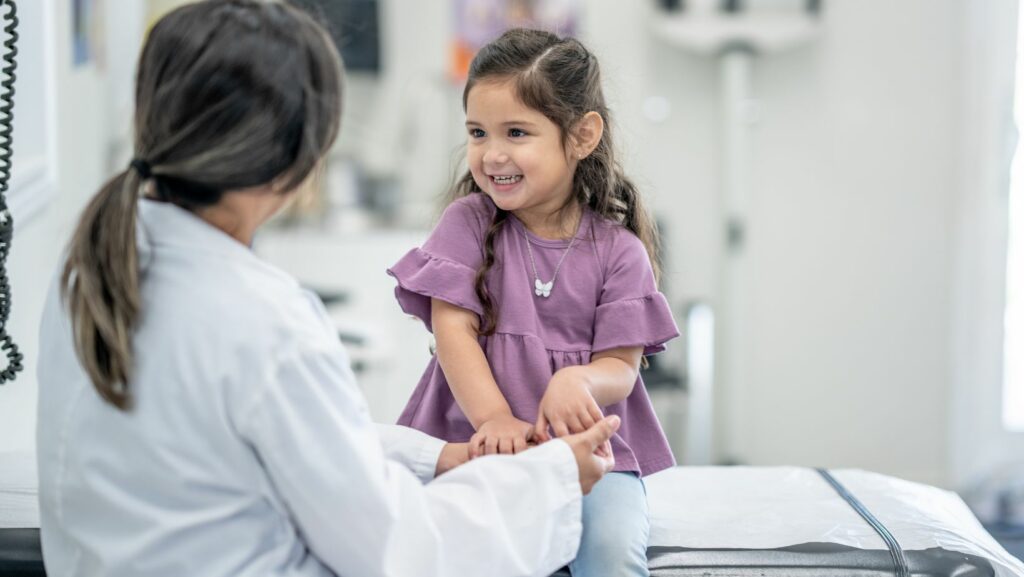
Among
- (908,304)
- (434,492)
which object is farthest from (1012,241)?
(434,492)

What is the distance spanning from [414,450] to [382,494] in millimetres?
268

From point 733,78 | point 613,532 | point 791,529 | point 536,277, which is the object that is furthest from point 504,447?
point 733,78

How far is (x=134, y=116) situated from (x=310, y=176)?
6.5 inches

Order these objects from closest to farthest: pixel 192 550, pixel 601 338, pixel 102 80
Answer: pixel 192 550 < pixel 601 338 < pixel 102 80

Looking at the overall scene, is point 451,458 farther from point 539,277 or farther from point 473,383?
point 539,277

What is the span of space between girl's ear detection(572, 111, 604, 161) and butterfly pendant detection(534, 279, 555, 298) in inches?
6.7

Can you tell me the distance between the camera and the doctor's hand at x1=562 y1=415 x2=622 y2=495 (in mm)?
1157

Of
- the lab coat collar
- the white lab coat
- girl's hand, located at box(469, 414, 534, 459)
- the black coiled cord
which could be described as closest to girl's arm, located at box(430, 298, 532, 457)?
girl's hand, located at box(469, 414, 534, 459)

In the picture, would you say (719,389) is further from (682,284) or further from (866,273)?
(866,273)

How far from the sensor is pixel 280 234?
11.2ft

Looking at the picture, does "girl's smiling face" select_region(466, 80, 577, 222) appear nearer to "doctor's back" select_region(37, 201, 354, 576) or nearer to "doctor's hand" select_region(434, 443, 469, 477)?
"doctor's hand" select_region(434, 443, 469, 477)

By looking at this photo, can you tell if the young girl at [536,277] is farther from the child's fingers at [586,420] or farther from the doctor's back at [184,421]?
the doctor's back at [184,421]

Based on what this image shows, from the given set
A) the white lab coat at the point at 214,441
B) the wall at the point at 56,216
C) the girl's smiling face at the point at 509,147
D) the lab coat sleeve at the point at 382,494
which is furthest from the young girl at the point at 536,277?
the wall at the point at 56,216

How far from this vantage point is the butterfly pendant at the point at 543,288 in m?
1.38
